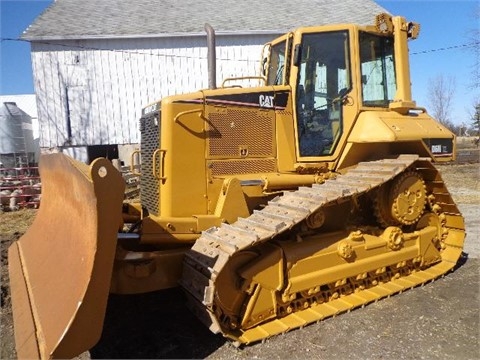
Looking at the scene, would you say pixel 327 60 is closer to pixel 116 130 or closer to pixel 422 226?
pixel 422 226

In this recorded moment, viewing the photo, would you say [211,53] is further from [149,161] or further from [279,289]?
[279,289]

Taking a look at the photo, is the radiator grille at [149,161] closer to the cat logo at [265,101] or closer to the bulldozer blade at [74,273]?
the bulldozer blade at [74,273]

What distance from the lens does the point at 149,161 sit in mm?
4797

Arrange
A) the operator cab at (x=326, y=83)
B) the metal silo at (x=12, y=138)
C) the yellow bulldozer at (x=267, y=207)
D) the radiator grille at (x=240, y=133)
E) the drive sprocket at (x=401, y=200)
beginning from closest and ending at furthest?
1. the yellow bulldozer at (x=267, y=207)
2. the radiator grille at (x=240, y=133)
3. the drive sprocket at (x=401, y=200)
4. the operator cab at (x=326, y=83)
5. the metal silo at (x=12, y=138)

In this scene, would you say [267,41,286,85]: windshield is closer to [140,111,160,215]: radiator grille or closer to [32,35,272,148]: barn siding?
[140,111,160,215]: radiator grille

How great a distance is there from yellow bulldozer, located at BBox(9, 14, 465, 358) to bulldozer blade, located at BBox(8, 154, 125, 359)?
14 mm

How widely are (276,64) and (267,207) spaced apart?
2194 mm

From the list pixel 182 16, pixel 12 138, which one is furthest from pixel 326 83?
pixel 12 138

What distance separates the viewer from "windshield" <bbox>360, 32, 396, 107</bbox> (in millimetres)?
5090

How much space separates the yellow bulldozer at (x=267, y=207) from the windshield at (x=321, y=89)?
1 cm

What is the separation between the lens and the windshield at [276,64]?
5320 mm

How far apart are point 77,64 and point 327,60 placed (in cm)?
1214

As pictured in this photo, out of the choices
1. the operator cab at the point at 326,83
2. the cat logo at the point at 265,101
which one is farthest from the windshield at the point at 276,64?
the cat logo at the point at 265,101

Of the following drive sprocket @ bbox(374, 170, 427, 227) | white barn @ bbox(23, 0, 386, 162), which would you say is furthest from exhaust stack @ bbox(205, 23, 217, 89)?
white barn @ bbox(23, 0, 386, 162)
